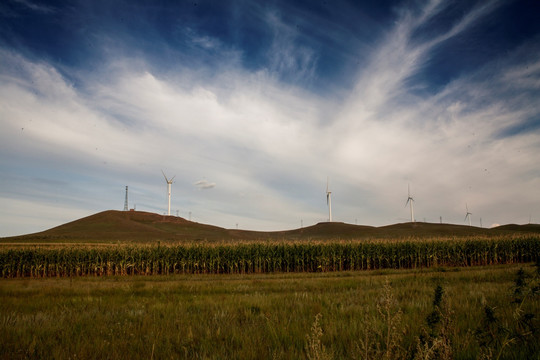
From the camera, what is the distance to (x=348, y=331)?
4.85 meters

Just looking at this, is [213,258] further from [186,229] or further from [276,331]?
[186,229]

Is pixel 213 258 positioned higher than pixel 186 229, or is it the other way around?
pixel 186 229

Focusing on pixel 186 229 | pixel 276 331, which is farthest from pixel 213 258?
pixel 186 229

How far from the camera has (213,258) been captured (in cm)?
2978

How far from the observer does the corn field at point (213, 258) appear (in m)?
29.6

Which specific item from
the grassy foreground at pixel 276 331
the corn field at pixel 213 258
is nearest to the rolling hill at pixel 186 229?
the corn field at pixel 213 258

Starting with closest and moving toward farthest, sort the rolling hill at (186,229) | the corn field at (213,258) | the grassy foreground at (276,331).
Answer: the grassy foreground at (276,331)
the corn field at (213,258)
the rolling hill at (186,229)

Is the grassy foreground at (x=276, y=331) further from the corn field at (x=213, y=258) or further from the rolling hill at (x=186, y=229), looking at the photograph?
the rolling hill at (x=186, y=229)

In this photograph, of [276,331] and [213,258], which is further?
[213,258]

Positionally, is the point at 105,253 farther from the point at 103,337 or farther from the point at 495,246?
the point at 495,246

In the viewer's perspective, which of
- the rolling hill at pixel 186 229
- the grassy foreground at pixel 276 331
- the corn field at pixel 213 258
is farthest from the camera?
the rolling hill at pixel 186 229

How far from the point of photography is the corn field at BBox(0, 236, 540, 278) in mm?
29594

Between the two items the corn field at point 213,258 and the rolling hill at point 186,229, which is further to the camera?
the rolling hill at point 186,229

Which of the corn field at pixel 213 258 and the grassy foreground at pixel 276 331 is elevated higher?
the grassy foreground at pixel 276 331
